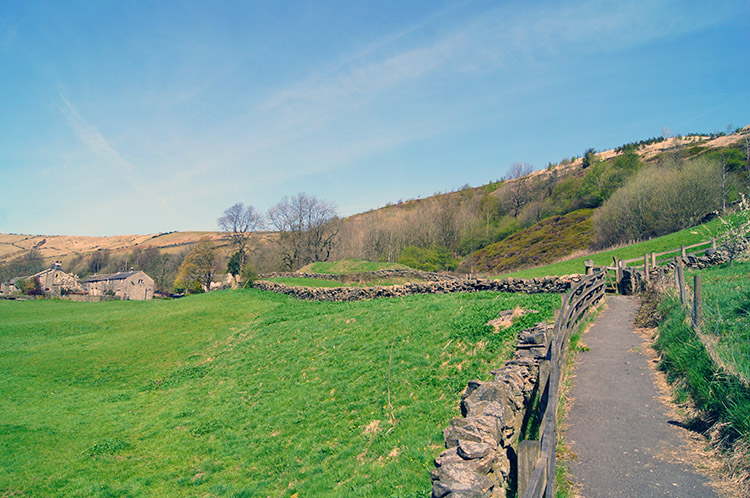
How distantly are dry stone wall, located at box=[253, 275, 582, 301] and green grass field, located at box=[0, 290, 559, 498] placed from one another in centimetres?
323

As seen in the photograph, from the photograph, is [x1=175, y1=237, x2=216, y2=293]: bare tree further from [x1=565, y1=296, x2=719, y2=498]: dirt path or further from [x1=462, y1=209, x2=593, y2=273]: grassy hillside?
[x1=565, y1=296, x2=719, y2=498]: dirt path

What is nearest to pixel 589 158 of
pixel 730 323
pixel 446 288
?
pixel 446 288

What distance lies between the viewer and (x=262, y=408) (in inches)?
501

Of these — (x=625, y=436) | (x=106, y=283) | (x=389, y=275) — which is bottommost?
(x=625, y=436)

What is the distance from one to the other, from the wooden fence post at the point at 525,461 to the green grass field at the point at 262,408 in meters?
2.97

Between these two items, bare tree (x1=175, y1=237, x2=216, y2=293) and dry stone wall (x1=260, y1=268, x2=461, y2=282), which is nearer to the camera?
dry stone wall (x1=260, y1=268, x2=461, y2=282)

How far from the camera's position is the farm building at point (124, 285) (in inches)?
3270

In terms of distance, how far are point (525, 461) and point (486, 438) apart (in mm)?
1943

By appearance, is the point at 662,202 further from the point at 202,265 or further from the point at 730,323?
the point at 202,265

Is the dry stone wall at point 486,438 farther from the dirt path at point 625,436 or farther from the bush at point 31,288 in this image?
the bush at point 31,288

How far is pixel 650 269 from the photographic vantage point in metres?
23.1

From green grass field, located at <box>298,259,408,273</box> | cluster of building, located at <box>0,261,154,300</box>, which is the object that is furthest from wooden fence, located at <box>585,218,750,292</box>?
cluster of building, located at <box>0,261,154,300</box>

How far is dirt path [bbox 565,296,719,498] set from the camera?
539 centimetres

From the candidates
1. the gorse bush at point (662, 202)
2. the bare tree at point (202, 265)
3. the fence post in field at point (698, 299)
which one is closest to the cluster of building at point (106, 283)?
the bare tree at point (202, 265)
